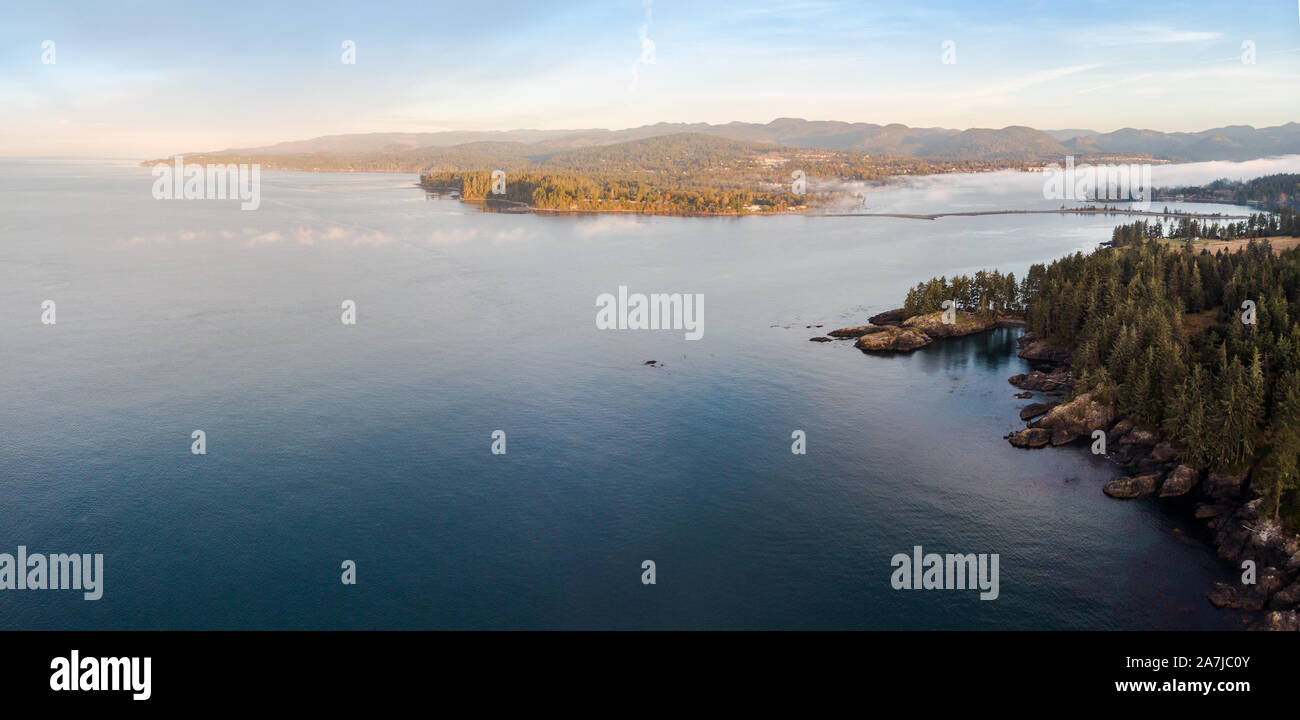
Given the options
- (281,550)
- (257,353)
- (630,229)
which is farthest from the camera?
(630,229)

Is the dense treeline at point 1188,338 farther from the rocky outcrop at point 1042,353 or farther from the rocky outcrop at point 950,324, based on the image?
the rocky outcrop at point 950,324

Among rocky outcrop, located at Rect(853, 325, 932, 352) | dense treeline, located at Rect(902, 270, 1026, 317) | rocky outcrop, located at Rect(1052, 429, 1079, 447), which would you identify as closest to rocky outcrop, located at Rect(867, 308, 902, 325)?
dense treeline, located at Rect(902, 270, 1026, 317)

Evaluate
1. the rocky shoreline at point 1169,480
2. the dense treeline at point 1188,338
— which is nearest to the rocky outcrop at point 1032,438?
the rocky shoreline at point 1169,480

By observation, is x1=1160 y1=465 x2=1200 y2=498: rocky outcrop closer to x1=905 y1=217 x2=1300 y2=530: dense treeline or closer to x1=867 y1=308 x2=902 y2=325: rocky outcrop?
x1=905 y1=217 x2=1300 y2=530: dense treeline
